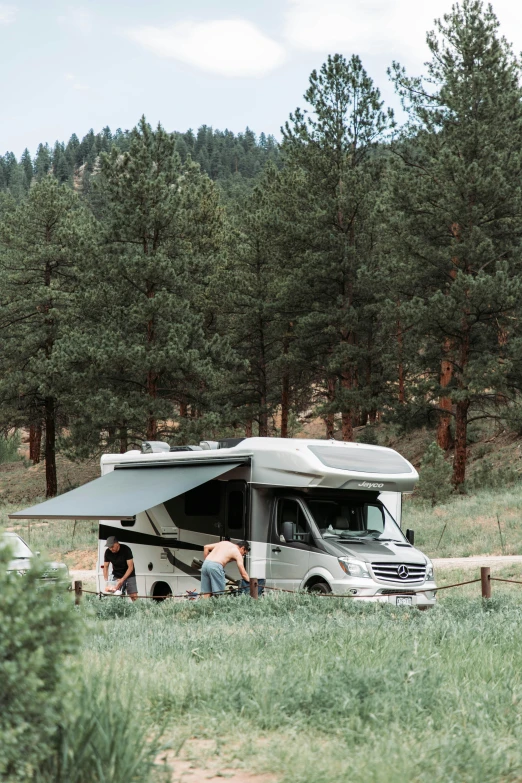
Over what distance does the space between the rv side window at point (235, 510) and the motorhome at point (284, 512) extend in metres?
0.02

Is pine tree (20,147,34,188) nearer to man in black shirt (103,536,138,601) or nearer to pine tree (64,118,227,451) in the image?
pine tree (64,118,227,451)

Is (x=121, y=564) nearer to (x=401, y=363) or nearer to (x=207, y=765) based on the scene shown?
(x=207, y=765)

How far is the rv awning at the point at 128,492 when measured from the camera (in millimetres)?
13672

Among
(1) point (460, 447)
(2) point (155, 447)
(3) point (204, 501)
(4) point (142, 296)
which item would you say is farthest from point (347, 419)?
(3) point (204, 501)

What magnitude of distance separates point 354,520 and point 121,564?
4.31 m

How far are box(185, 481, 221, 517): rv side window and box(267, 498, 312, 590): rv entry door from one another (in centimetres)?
121

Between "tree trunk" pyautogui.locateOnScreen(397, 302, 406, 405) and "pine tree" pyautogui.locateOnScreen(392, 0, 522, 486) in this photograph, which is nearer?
"pine tree" pyautogui.locateOnScreen(392, 0, 522, 486)

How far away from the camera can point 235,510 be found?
1427 centimetres

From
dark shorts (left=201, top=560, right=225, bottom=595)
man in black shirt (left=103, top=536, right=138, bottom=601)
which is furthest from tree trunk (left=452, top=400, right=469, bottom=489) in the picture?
dark shorts (left=201, top=560, right=225, bottom=595)

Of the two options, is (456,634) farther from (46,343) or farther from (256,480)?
(46,343)

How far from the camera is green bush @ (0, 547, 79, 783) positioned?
4129 millimetres

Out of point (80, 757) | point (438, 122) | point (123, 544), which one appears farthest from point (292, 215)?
point (80, 757)

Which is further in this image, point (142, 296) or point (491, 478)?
point (142, 296)

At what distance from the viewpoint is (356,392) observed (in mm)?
32938
